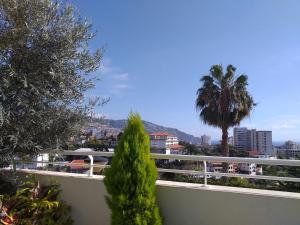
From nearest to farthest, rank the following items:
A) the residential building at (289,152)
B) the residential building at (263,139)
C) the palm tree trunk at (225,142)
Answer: the residential building at (289,152) → the palm tree trunk at (225,142) → the residential building at (263,139)

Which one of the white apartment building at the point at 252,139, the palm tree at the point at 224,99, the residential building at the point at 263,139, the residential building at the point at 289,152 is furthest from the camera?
the white apartment building at the point at 252,139

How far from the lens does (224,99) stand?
1002 inches

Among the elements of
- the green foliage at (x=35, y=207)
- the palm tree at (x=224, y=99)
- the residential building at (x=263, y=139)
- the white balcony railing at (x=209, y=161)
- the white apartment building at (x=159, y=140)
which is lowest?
the green foliage at (x=35, y=207)

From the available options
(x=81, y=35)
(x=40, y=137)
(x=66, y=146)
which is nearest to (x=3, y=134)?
(x=40, y=137)

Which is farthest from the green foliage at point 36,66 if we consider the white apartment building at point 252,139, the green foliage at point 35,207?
the white apartment building at point 252,139

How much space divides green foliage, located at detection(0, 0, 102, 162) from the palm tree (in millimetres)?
20271

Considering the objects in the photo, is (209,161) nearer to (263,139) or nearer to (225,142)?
(225,142)

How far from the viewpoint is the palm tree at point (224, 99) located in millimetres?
25406

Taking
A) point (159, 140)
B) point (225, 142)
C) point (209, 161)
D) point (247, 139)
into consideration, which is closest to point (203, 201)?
point (209, 161)

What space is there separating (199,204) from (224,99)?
20817 mm

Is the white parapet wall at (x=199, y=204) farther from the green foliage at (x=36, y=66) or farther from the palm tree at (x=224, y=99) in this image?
the palm tree at (x=224, y=99)

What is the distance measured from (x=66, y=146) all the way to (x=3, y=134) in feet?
4.13

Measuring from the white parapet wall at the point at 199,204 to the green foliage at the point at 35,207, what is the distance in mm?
294

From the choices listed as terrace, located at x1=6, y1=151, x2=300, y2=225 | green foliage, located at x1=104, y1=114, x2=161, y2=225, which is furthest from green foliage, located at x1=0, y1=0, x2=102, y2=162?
green foliage, located at x1=104, y1=114, x2=161, y2=225
